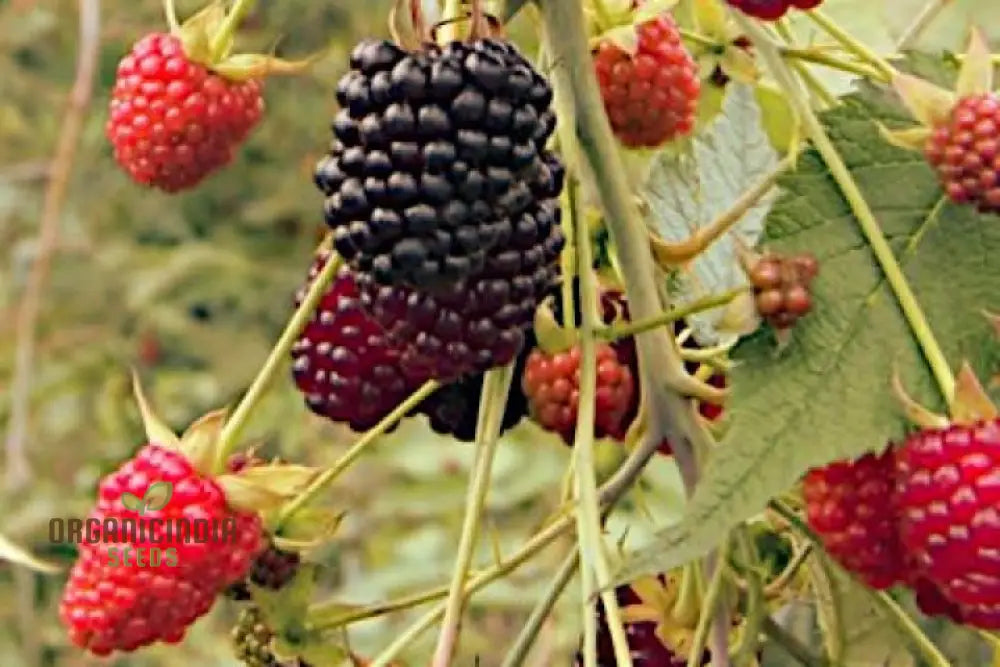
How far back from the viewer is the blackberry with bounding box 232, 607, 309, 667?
893 mm

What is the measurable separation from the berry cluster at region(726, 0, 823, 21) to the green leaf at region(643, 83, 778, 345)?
0.18 meters

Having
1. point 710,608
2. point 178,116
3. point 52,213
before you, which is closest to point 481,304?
point 710,608

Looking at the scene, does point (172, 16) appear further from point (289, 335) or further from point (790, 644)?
point (790, 644)

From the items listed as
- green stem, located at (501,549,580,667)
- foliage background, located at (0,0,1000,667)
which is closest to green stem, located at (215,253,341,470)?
green stem, located at (501,549,580,667)

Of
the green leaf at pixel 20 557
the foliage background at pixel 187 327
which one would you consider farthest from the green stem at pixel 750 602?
the foliage background at pixel 187 327

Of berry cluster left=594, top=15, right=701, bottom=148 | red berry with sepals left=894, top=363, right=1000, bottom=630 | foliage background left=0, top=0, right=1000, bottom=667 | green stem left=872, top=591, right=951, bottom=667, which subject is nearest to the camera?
red berry with sepals left=894, top=363, right=1000, bottom=630

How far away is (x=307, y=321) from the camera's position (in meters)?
0.84

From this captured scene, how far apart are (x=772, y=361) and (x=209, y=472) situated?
0.28 m

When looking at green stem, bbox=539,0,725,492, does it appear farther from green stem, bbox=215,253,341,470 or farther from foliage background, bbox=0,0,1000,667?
foliage background, bbox=0,0,1000,667

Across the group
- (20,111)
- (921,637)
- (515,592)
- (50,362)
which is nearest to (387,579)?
(515,592)

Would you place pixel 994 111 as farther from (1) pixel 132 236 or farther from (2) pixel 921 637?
(1) pixel 132 236

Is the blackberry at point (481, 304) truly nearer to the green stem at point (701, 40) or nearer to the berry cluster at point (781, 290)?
the berry cluster at point (781, 290)

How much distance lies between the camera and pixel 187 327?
3.02 m

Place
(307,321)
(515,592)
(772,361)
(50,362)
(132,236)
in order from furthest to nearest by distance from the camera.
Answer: (132,236) < (50,362) < (515,592) < (307,321) < (772,361)
